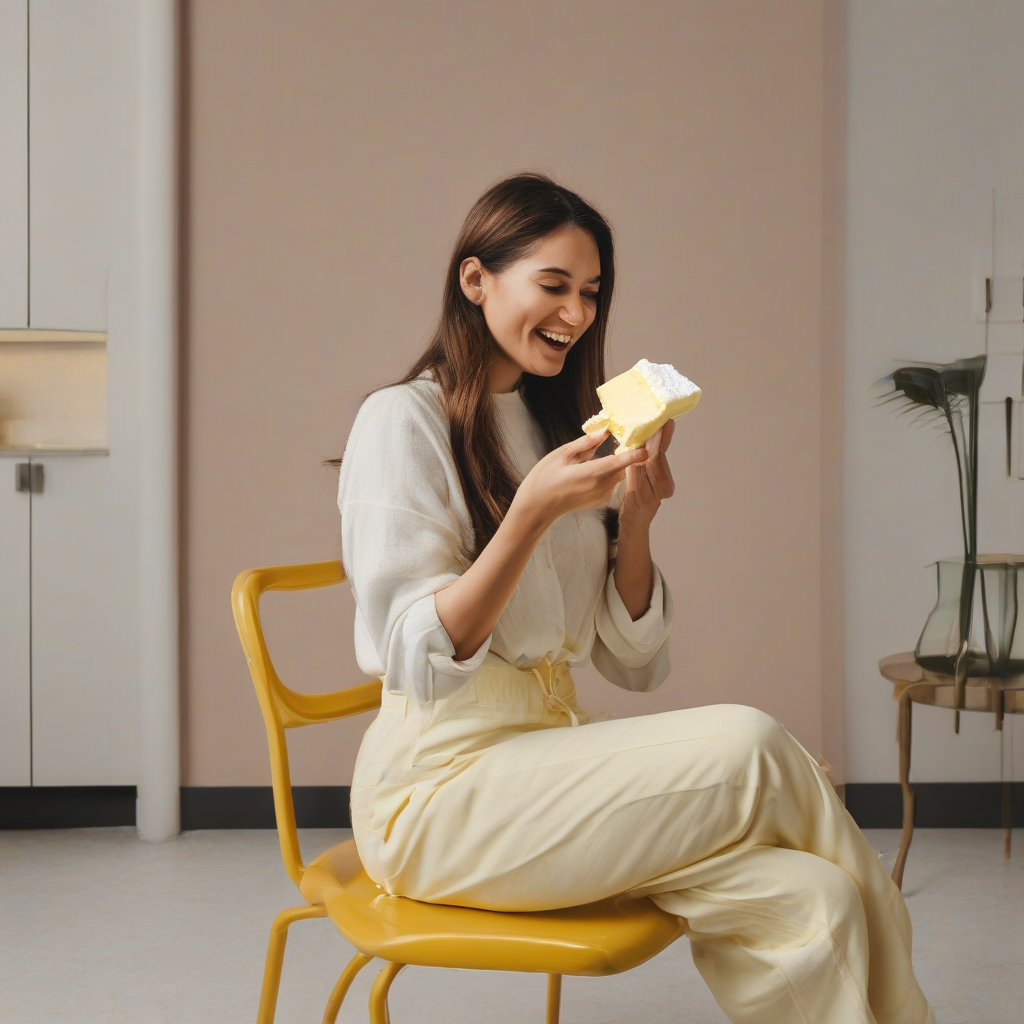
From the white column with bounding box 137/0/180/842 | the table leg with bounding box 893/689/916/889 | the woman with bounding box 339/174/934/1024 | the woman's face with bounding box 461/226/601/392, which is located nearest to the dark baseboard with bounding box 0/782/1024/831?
the white column with bounding box 137/0/180/842

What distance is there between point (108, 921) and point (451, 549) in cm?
152

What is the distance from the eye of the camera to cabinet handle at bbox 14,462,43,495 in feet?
8.60

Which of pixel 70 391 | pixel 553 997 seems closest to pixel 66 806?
pixel 70 391

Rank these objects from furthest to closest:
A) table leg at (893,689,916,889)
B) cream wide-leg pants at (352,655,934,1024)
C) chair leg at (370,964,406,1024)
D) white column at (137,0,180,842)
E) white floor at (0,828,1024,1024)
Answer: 1. white column at (137,0,180,842)
2. table leg at (893,689,916,889)
3. white floor at (0,828,1024,1024)
4. chair leg at (370,964,406,1024)
5. cream wide-leg pants at (352,655,934,1024)

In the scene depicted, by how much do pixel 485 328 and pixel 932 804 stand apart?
203 centimetres

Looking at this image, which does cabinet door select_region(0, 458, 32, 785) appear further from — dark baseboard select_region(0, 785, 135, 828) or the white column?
the white column

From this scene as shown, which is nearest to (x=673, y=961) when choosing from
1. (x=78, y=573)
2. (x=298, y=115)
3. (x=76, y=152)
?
(x=78, y=573)

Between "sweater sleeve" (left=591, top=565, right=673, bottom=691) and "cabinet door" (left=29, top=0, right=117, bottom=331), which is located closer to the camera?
"sweater sleeve" (left=591, top=565, right=673, bottom=691)

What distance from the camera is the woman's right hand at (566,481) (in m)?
0.98

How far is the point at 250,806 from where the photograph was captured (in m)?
2.64

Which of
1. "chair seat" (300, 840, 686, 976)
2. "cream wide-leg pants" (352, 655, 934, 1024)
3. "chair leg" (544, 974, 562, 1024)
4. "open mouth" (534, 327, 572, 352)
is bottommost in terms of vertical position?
"chair leg" (544, 974, 562, 1024)

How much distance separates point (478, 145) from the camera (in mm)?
2588

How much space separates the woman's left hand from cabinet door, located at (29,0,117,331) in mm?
1910

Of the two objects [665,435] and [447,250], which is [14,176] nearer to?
[447,250]
